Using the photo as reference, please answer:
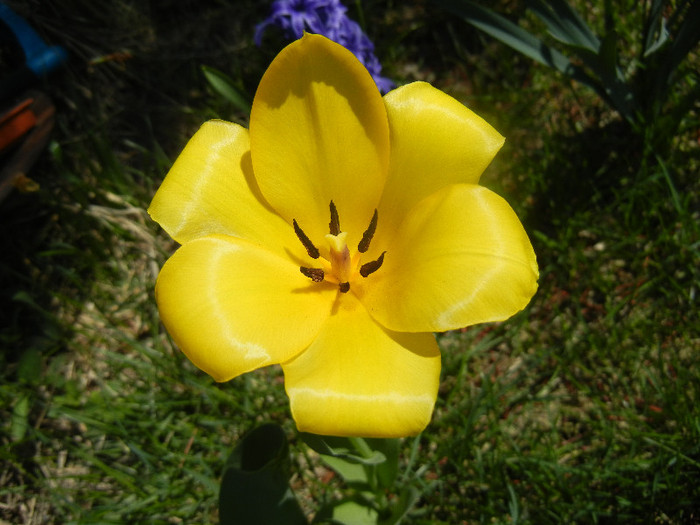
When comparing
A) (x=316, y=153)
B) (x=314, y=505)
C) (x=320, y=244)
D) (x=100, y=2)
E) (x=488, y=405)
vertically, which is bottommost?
(x=314, y=505)

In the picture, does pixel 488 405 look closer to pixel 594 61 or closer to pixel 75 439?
pixel 594 61

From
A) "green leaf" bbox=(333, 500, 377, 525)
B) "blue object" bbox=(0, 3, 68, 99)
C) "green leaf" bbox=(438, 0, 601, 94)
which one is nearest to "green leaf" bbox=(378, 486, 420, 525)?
"green leaf" bbox=(333, 500, 377, 525)

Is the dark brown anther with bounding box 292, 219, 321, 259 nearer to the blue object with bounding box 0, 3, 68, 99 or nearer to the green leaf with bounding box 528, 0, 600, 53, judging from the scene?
the green leaf with bounding box 528, 0, 600, 53

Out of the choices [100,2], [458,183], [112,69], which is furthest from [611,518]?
[100,2]

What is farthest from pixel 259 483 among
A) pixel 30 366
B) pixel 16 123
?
pixel 16 123

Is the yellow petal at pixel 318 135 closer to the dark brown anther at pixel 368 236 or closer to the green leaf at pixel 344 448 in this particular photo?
the dark brown anther at pixel 368 236

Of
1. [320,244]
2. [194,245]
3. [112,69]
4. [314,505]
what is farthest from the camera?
[112,69]

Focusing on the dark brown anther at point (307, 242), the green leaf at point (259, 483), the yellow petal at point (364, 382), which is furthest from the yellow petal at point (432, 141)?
the green leaf at point (259, 483)

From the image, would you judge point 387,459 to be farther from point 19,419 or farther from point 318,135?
point 19,419
